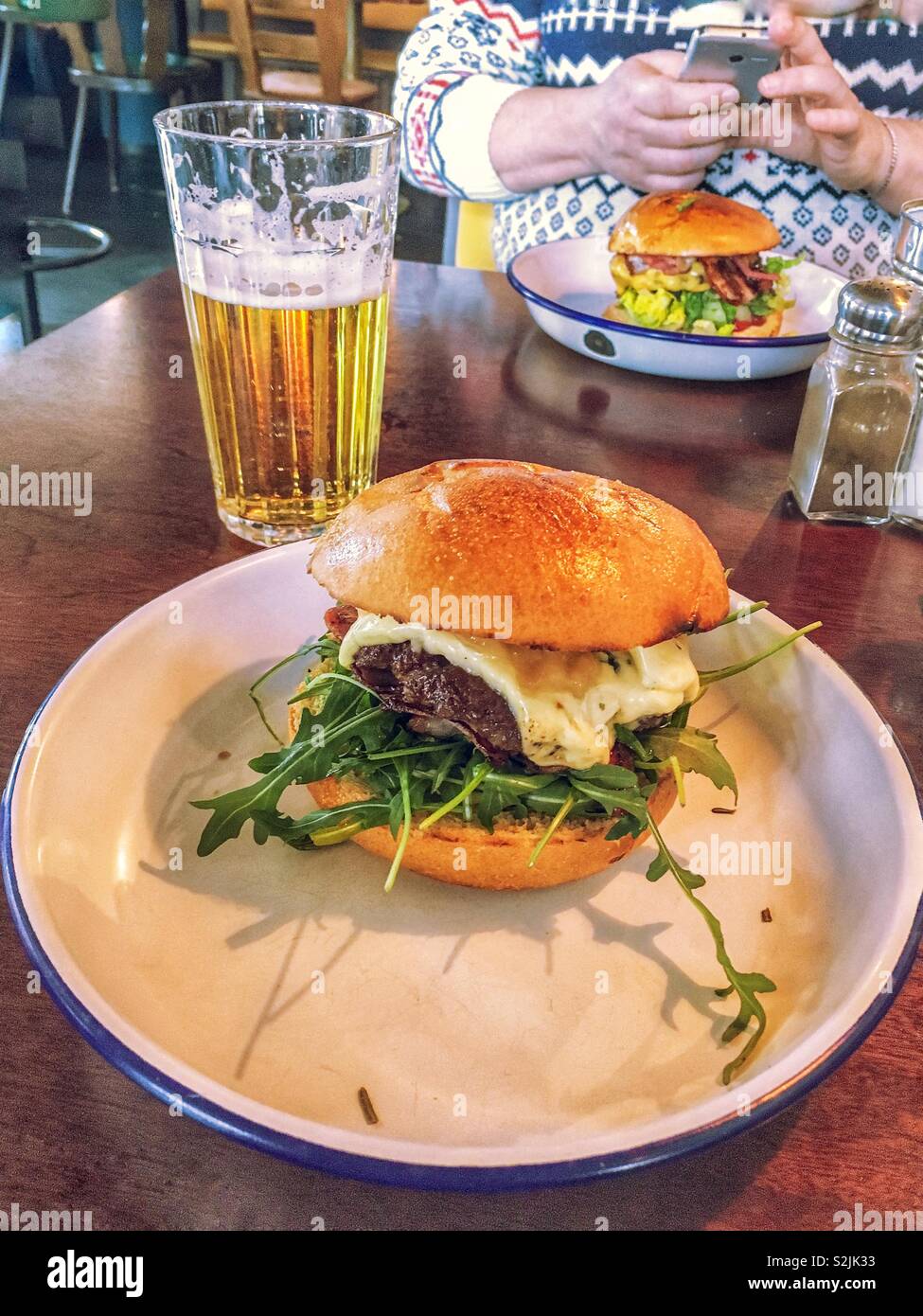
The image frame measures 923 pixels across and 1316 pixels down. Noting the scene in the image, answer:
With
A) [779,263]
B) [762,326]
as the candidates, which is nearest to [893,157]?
[779,263]

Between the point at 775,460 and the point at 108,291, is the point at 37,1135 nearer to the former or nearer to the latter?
the point at 775,460

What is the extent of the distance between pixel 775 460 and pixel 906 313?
0.45 metres

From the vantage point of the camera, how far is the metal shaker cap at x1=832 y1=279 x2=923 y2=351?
5.07 ft

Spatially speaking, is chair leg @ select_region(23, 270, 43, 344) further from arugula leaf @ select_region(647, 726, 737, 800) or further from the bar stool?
arugula leaf @ select_region(647, 726, 737, 800)

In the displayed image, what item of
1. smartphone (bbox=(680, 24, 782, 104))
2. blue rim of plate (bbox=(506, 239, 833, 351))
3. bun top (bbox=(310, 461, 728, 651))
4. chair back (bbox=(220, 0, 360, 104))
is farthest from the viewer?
→ chair back (bbox=(220, 0, 360, 104))

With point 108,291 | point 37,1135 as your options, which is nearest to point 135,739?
point 37,1135

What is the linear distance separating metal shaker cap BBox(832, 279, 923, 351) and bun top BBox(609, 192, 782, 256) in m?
0.91

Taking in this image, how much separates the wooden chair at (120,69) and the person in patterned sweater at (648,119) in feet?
20.6

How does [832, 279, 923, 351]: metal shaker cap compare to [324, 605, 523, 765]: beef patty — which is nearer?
[324, 605, 523, 765]: beef patty

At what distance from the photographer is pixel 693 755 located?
45.9 inches

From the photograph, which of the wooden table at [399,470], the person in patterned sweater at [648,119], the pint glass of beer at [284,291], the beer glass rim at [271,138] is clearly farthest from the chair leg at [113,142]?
the pint glass of beer at [284,291]

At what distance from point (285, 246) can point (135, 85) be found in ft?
27.2

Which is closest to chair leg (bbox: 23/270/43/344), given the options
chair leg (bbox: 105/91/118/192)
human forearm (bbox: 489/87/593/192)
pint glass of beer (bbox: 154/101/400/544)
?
human forearm (bbox: 489/87/593/192)
